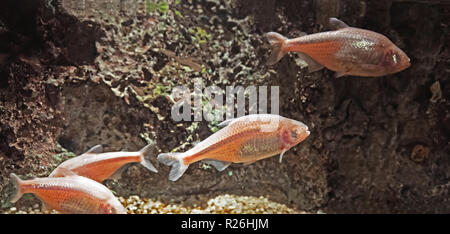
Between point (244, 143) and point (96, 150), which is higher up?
point (244, 143)

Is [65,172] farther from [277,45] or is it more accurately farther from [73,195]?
[277,45]

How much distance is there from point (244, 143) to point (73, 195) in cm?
77

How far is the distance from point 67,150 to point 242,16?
1317 millimetres

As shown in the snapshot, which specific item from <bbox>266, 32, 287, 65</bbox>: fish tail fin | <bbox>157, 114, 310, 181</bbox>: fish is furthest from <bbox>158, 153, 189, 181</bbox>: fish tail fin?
<bbox>266, 32, 287, 65</bbox>: fish tail fin

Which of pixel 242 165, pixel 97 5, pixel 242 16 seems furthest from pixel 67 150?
pixel 242 16

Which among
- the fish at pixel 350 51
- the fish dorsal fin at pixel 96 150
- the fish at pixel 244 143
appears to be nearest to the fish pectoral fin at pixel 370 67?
the fish at pixel 350 51

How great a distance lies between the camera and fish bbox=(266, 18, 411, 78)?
63.4 inches

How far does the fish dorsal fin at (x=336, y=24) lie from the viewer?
1.72 m

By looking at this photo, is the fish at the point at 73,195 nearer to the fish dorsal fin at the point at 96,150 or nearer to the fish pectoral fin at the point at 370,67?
the fish dorsal fin at the point at 96,150

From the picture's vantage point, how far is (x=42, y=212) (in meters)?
1.53

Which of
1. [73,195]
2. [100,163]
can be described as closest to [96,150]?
[100,163]

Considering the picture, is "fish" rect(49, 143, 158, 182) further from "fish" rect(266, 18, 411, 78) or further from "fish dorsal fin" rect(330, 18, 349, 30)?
"fish dorsal fin" rect(330, 18, 349, 30)

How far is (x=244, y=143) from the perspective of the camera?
1503 mm

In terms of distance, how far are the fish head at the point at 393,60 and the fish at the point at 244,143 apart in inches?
22.1
